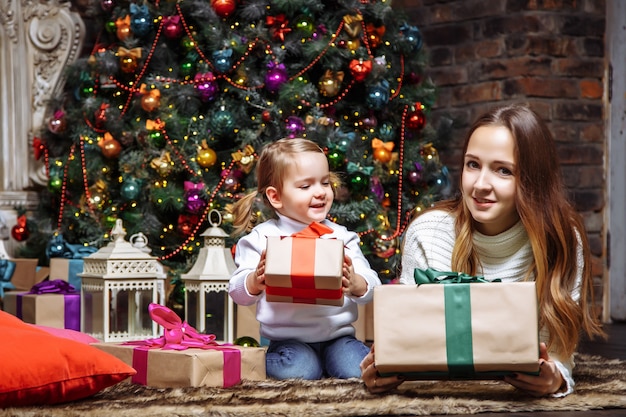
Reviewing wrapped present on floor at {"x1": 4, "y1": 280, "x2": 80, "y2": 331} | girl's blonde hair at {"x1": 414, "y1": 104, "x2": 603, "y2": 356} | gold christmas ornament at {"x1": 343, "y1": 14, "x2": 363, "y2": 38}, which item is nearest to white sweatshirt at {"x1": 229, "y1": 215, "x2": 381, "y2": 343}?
girl's blonde hair at {"x1": 414, "y1": 104, "x2": 603, "y2": 356}

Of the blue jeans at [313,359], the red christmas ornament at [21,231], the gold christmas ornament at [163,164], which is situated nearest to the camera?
the blue jeans at [313,359]

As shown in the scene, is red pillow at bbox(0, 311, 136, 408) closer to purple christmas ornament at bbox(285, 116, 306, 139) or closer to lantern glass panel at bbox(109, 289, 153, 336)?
lantern glass panel at bbox(109, 289, 153, 336)

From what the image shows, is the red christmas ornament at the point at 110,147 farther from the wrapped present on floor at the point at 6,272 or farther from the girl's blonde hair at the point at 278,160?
the girl's blonde hair at the point at 278,160

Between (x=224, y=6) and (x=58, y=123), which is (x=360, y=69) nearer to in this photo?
(x=224, y=6)

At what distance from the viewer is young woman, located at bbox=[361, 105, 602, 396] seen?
2.21 metres

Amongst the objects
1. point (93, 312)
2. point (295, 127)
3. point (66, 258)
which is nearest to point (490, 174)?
point (93, 312)

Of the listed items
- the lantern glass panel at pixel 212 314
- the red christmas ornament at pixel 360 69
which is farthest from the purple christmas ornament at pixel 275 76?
the lantern glass panel at pixel 212 314

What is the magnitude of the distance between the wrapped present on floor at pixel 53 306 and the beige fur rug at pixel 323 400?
0.95m

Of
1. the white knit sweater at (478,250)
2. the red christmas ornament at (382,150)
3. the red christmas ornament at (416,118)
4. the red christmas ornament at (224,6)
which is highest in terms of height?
the red christmas ornament at (224,6)

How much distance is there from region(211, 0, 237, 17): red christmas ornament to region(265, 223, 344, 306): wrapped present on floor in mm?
1656

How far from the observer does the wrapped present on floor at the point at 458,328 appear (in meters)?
1.96

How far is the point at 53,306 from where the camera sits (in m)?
3.29

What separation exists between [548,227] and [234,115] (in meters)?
1.73

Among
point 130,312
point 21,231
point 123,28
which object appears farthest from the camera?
point 21,231
